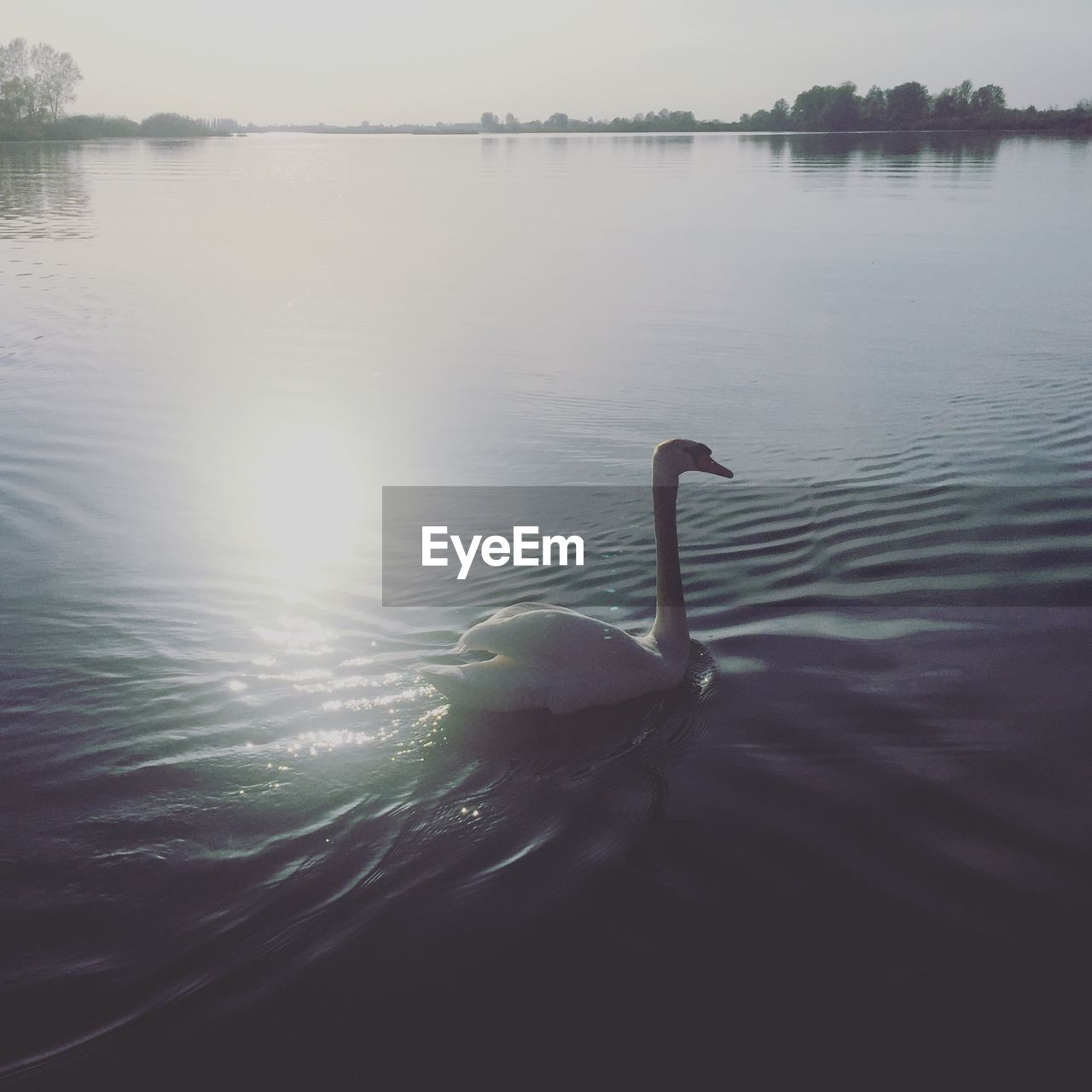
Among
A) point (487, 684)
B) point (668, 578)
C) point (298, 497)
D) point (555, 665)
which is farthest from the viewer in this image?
point (298, 497)

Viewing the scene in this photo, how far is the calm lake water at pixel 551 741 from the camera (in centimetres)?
396

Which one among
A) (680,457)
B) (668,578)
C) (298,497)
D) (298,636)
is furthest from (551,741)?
(298,497)

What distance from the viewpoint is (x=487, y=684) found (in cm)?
594

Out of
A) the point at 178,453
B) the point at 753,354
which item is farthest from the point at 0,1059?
the point at 753,354

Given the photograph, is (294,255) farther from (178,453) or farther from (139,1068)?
(139,1068)

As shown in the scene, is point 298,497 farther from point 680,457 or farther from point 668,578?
point 668,578

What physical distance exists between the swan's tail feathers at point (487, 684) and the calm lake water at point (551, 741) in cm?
17

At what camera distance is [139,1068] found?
12.2ft

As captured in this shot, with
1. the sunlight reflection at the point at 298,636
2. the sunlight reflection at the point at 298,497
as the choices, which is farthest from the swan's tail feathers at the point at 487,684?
the sunlight reflection at the point at 298,497

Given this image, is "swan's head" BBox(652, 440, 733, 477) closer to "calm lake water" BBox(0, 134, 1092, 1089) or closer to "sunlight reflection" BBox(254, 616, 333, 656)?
"calm lake water" BBox(0, 134, 1092, 1089)

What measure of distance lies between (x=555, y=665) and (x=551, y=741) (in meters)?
0.41

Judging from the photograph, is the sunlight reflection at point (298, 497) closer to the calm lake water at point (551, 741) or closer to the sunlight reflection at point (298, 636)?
the calm lake water at point (551, 741)

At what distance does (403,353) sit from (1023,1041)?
14.1 meters

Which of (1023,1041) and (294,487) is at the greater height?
(294,487)
